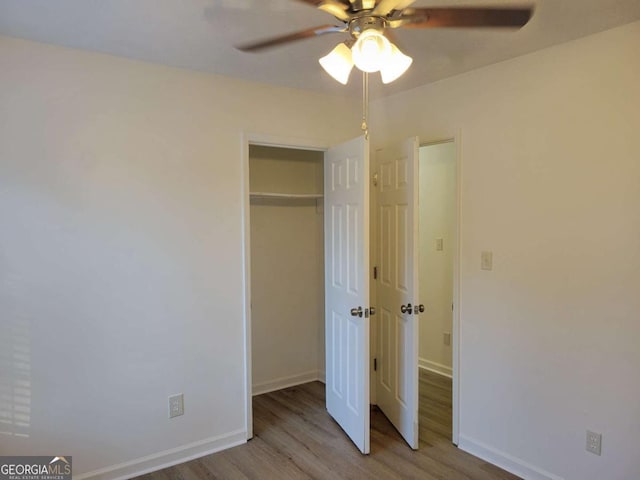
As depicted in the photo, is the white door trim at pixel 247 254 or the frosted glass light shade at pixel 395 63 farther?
the white door trim at pixel 247 254

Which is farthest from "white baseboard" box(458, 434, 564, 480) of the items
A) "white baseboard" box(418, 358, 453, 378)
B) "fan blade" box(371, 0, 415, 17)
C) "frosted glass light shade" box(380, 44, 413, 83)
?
"fan blade" box(371, 0, 415, 17)

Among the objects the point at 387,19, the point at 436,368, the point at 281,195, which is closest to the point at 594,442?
the point at 436,368

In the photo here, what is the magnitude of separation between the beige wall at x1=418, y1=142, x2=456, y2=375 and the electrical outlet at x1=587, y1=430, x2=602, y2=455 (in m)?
1.94

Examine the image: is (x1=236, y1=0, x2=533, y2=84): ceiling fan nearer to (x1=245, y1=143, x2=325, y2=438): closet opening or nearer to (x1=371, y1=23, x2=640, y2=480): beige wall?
(x1=371, y1=23, x2=640, y2=480): beige wall

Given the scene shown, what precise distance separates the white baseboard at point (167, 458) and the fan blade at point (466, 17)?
8.98ft

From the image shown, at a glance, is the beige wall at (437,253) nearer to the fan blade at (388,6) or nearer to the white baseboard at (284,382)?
the white baseboard at (284,382)

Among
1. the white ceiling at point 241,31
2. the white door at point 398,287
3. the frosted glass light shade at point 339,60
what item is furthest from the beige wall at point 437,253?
the frosted glass light shade at point 339,60

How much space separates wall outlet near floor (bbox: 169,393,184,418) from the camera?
2763 mm

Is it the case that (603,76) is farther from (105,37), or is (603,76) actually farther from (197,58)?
(105,37)

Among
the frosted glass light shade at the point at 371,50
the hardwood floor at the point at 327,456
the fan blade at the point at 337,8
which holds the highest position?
the fan blade at the point at 337,8

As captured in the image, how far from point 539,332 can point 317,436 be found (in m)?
1.66

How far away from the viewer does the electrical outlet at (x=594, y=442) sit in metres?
2.27

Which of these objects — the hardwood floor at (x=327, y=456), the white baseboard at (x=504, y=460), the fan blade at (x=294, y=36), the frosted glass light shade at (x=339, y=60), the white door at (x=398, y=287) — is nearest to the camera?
the fan blade at (x=294, y=36)

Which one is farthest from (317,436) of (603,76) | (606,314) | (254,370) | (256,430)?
(603,76)
